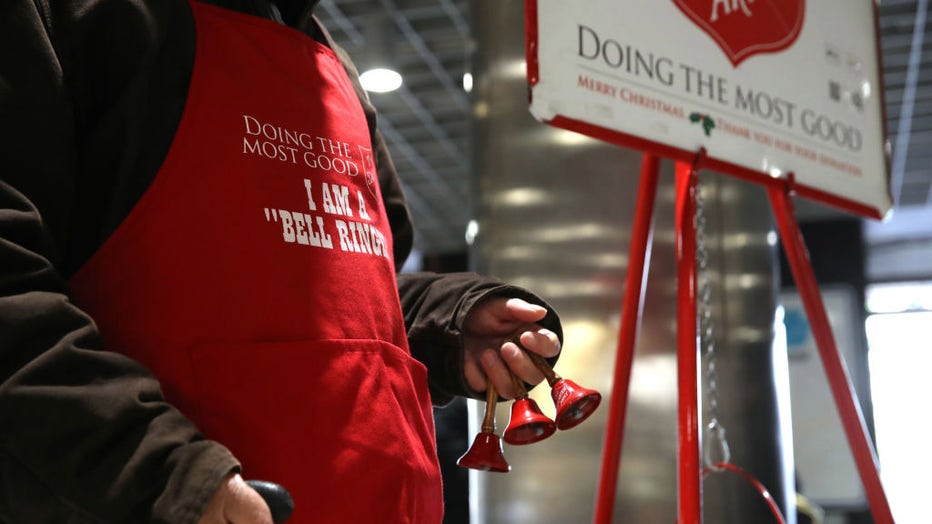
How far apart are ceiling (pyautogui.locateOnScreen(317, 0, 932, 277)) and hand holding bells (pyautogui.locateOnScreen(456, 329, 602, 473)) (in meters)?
3.96

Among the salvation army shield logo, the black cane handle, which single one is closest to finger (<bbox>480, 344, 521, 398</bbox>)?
the black cane handle

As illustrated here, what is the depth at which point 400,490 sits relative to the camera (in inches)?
32.9

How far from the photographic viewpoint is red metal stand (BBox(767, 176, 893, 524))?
5.16 ft

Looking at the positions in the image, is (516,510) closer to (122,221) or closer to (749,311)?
(749,311)

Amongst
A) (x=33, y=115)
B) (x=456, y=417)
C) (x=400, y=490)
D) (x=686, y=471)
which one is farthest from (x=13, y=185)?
(x=456, y=417)

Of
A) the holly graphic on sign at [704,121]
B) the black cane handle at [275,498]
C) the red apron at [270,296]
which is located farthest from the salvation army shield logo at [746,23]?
the black cane handle at [275,498]

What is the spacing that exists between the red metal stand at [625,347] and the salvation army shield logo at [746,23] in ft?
0.70

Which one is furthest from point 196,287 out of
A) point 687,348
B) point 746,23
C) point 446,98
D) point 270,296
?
point 446,98

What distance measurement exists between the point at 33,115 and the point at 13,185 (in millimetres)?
49

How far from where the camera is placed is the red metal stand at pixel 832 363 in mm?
1574

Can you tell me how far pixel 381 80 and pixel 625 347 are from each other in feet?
16.1

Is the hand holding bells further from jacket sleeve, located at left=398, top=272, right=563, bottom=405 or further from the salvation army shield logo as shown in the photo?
the salvation army shield logo

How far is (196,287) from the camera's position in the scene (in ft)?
2.58

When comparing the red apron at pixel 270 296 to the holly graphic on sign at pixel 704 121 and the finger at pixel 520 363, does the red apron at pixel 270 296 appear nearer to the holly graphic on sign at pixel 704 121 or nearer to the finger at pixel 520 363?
the finger at pixel 520 363
